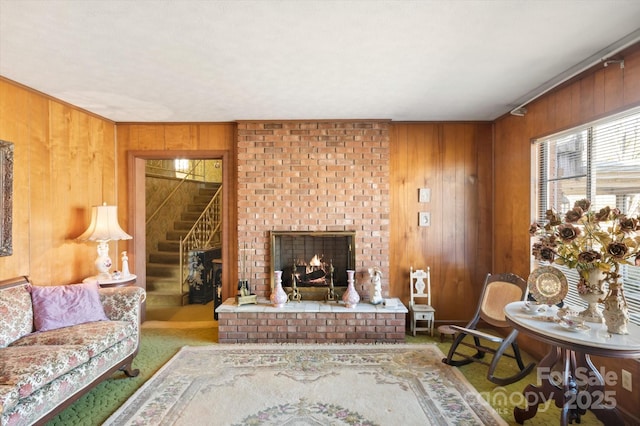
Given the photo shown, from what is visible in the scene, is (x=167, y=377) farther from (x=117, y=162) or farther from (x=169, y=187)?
(x=169, y=187)

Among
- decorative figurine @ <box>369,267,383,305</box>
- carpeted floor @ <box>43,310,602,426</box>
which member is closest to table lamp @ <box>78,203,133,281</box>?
carpeted floor @ <box>43,310,602,426</box>

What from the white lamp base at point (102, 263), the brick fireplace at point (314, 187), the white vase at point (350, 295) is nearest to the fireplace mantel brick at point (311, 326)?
the white vase at point (350, 295)

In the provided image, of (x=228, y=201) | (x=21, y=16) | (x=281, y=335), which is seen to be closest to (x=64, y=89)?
(x=21, y=16)

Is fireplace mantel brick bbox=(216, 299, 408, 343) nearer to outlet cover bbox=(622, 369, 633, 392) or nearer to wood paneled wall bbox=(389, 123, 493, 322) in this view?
wood paneled wall bbox=(389, 123, 493, 322)

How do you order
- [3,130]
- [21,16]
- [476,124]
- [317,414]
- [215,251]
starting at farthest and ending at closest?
[215,251]
[476,124]
[3,130]
[317,414]
[21,16]

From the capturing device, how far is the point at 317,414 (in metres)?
2.36

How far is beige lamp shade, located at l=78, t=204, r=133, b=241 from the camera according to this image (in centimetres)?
354

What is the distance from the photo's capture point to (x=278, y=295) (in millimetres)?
3783

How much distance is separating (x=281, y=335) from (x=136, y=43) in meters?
3.01

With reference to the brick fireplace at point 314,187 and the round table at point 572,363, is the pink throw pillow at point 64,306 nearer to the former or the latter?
the brick fireplace at point 314,187

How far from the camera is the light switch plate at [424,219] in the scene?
13.8 ft

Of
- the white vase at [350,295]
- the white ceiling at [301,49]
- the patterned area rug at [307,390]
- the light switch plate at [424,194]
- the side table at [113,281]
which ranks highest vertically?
the white ceiling at [301,49]

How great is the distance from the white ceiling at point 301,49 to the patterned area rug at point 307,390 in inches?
102

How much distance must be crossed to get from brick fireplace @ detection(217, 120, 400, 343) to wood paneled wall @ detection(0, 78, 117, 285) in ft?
5.60
